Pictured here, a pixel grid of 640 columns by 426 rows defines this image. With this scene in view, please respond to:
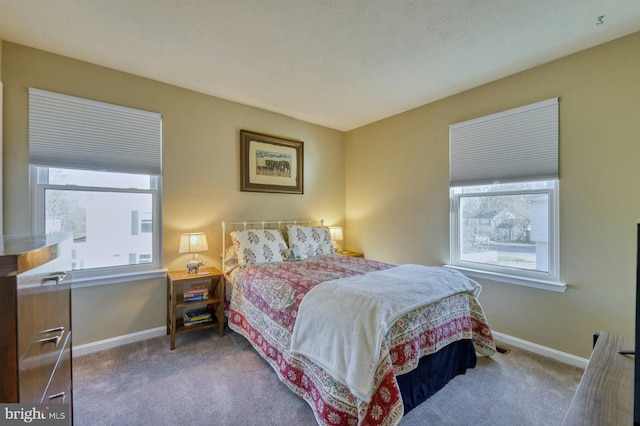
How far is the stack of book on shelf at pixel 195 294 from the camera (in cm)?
274

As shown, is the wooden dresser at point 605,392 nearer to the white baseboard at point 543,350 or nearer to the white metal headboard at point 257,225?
the white baseboard at point 543,350

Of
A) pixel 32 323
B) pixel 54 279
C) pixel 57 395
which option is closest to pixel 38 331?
pixel 32 323

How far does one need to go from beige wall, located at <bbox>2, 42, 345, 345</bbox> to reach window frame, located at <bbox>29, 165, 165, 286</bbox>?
0.06 m

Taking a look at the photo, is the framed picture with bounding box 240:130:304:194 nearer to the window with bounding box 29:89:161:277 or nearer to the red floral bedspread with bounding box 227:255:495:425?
the window with bounding box 29:89:161:277

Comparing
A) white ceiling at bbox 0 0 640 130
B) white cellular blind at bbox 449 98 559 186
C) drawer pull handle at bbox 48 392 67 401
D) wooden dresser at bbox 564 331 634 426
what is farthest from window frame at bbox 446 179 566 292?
drawer pull handle at bbox 48 392 67 401

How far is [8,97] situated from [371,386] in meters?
3.51

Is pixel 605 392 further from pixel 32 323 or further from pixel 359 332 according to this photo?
pixel 32 323

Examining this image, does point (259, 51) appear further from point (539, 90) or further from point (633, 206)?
point (633, 206)

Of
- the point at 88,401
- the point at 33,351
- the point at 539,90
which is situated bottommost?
the point at 88,401

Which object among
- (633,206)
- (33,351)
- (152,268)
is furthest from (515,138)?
(152,268)

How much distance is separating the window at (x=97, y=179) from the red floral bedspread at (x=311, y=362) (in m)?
1.17

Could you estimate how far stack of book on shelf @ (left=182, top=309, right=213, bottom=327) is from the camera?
279 centimetres

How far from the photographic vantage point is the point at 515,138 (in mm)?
2689

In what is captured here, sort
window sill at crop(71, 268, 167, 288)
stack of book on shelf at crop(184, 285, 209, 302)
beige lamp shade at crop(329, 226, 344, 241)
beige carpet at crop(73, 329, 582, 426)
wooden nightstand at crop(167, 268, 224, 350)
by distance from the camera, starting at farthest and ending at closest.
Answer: beige lamp shade at crop(329, 226, 344, 241) < stack of book on shelf at crop(184, 285, 209, 302) < wooden nightstand at crop(167, 268, 224, 350) < window sill at crop(71, 268, 167, 288) < beige carpet at crop(73, 329, 582, 426)
